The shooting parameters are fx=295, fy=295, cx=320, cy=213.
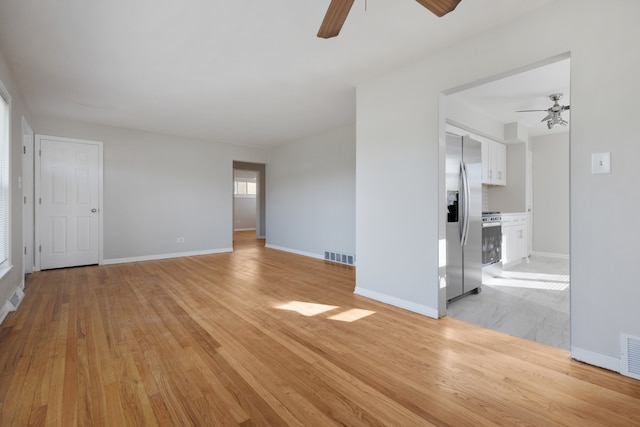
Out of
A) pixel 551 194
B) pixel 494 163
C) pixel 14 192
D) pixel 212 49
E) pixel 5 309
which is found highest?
pixel 212 49

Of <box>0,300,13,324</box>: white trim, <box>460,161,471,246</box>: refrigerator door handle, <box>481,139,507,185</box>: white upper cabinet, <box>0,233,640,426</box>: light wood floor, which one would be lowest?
<box>0,233,640,426</box>: light wood floor

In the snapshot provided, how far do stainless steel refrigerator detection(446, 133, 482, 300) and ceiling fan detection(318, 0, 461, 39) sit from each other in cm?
169

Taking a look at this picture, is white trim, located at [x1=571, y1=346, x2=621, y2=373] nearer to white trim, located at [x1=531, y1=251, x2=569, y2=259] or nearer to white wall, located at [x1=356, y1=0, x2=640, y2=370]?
white wall, located at [x1=356, y1=0, x2=640, y2=370]

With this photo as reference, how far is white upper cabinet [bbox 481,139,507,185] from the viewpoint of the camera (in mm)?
5053

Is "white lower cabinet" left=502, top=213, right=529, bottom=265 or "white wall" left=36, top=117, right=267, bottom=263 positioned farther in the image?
"white wall" left=36, top=117, right=267, bottom=263

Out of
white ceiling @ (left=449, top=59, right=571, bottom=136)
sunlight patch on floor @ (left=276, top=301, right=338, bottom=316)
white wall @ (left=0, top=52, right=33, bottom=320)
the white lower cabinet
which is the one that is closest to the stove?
the white lower cabinet

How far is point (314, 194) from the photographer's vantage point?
6.27 m

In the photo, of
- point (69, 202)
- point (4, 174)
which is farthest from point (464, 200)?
point (69, 202)

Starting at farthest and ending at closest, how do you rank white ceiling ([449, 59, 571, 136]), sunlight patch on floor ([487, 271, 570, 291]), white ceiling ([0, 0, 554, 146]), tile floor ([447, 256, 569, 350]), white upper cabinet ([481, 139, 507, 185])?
white upper cabinet ([481, 139, 507, 185]) → sunlight patch on floor ([487, 271, 570, 291]) → white ceiling ([449, 59, 571, 136]) → tile floor ([447, 256, 569, 350]) → white ceiling ([0, 0, 554, 146])

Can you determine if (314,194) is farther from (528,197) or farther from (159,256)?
(528,197)

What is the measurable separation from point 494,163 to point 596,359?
13.5 ft

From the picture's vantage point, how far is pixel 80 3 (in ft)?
7.00

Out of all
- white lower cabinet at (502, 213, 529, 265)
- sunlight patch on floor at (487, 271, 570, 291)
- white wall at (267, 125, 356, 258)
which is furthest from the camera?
white wall at (267, 125, 356, 258)

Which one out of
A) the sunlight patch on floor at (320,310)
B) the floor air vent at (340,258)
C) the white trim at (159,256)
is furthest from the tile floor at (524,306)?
the white trim at (159,256)
